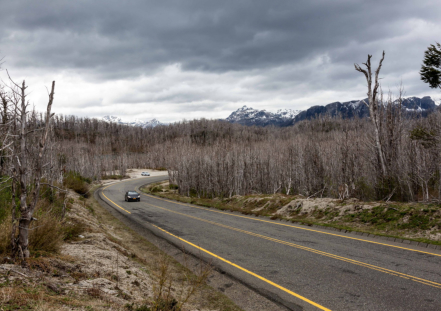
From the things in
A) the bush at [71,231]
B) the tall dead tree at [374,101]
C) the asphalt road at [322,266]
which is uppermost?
the tall dead tree at [374,101]

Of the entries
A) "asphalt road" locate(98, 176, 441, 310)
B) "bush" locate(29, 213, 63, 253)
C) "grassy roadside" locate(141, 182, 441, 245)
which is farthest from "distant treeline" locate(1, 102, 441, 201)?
"asphalt road" locate(98, 176, 441, 310)

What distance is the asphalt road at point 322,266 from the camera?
627 cm

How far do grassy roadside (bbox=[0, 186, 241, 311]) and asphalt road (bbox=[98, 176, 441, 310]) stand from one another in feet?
4.26

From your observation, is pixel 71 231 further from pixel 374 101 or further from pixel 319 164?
pixel 319 164

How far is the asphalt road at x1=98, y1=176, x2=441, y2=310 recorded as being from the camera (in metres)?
6.27

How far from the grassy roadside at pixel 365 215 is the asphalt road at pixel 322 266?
1.28 m

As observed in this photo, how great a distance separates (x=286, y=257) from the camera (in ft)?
31.4

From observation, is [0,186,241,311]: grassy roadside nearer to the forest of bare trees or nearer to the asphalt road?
the asphalt road

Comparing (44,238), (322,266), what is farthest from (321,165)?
(44,238)

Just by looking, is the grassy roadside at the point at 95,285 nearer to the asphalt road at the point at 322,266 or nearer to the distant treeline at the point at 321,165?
the asphalt road at the point at 322,266

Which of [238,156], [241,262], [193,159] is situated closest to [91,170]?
[193,159]

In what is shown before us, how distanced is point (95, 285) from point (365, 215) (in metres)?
13.4

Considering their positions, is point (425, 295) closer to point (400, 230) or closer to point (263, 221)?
point (400, 230)

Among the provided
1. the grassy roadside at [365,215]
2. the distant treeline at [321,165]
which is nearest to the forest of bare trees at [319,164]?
the distant treeline at [321,165]
